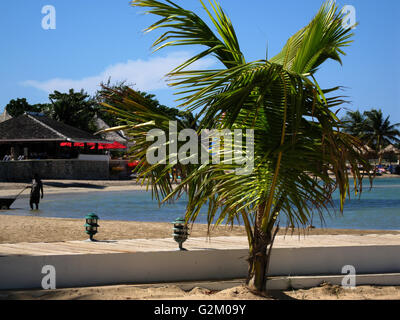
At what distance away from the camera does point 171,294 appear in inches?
207

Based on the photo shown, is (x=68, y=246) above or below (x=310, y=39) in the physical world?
below

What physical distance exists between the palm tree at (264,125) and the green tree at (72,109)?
160ft

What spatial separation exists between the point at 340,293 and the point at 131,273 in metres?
2.52

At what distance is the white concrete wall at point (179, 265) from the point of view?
5367 millimetres

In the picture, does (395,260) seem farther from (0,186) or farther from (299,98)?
(0,186)

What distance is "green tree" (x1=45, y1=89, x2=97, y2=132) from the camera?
51.5m

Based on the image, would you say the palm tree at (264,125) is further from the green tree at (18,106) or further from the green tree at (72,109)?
the green tree at (18,106)

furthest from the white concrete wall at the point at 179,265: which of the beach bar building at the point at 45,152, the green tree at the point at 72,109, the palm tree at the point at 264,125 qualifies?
the green tree at the point at 72,109

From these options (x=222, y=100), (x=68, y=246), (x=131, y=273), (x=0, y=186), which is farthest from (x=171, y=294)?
(x=0, y=186)

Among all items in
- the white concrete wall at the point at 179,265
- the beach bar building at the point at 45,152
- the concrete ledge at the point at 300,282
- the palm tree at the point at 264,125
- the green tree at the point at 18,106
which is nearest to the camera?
the palm tree at the point at 264,125

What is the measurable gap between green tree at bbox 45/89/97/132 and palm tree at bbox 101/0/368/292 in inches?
1923

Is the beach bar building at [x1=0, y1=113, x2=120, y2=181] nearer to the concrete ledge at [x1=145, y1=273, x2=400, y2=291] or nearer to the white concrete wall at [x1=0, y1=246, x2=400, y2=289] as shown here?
the white concrete wall at [x1=0, y1=246, x2=400, y2=289]

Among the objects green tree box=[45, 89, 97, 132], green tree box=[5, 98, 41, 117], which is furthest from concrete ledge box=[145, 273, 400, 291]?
green tree box=[5, 98, 41, 117]
